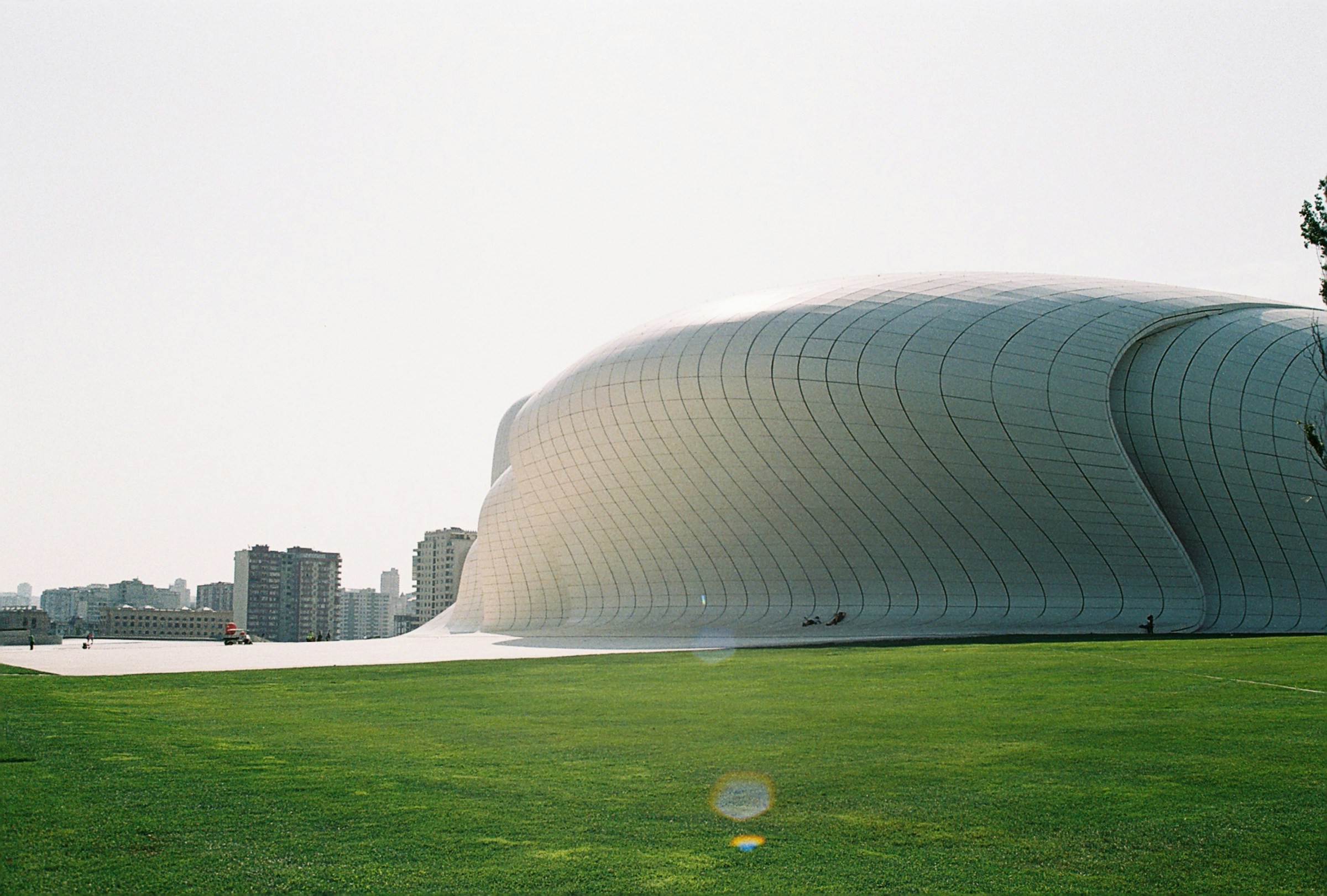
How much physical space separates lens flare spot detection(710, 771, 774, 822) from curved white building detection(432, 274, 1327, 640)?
27.7 metres

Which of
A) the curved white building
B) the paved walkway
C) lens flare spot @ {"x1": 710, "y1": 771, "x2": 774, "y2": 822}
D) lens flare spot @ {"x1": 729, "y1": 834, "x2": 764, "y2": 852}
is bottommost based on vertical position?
the paved walkway

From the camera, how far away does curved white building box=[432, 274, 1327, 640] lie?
125 feet

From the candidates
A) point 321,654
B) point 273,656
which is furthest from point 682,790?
point 321,654

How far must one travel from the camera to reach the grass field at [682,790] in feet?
18.4

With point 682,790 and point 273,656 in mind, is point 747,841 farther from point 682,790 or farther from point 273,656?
point 273,656

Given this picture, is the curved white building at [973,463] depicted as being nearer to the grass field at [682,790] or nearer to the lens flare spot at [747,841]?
the grass field at [682,790]

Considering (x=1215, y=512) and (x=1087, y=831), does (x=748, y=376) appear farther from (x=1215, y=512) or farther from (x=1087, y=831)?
(x=1087, y=831)

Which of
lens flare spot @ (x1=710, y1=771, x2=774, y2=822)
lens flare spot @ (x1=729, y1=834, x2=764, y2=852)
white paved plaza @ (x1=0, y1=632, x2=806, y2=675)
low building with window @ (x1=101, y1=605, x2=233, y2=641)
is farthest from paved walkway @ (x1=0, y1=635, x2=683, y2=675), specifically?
low building with window @ (x1=101, y1=605, x2=233, y2=641)

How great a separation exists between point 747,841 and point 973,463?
33.8 metres

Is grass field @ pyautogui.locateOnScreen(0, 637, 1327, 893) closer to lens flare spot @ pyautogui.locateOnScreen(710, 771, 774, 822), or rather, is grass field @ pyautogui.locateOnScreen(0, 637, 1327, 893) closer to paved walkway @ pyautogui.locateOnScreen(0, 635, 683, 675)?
lens flare spot @ pyautogui.locateOnScreen(710, 771, 774, 822)

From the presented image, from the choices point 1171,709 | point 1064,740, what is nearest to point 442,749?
point 1064,740

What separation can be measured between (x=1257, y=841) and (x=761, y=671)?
12.3 meters

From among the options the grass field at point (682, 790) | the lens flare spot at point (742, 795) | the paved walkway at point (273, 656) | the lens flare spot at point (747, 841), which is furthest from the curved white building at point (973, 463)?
the lens flare spot at point (747, 841)

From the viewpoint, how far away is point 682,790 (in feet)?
25.4
